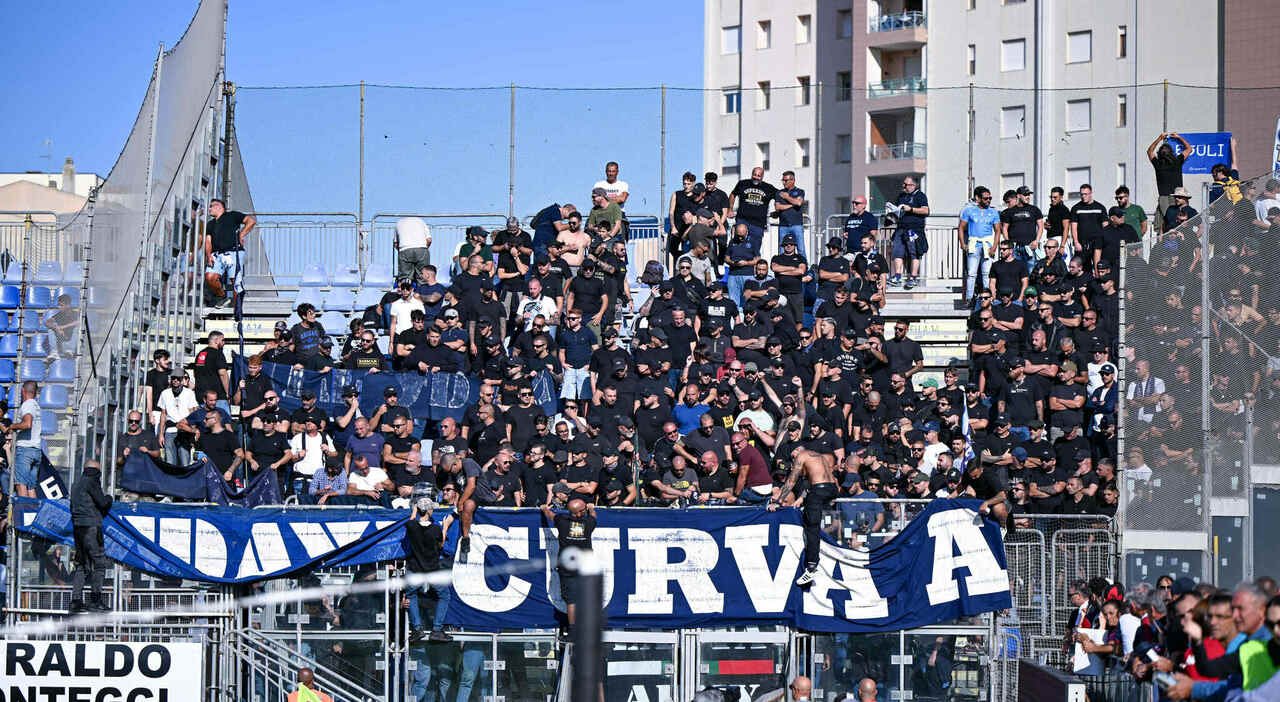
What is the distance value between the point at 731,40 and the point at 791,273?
196 feet

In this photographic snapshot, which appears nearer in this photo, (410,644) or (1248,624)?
(1248,624)

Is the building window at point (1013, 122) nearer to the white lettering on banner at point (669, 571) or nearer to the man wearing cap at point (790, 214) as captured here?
the man wearing cap at point (790, 214)

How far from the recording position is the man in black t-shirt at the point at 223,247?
23719mm

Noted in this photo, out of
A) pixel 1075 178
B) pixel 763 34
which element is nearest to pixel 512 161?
pixel 1075 178

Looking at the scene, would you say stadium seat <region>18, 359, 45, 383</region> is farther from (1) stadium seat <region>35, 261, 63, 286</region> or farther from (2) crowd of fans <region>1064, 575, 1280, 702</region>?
(2) crowd of fans <region>1064, 575, 1280, 702</region>

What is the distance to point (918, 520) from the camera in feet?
57.6

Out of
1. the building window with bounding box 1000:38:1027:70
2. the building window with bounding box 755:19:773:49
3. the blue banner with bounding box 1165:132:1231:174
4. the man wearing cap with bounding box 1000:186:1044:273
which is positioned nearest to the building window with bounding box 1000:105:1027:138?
the blue banner with bounding box 1165:132:1231:174

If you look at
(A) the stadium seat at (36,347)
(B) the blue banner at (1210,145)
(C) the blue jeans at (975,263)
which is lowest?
(A) the stadium seat at (36,347)

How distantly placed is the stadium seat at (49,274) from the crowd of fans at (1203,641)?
1497 cm

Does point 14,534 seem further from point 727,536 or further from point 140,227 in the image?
point 727,536

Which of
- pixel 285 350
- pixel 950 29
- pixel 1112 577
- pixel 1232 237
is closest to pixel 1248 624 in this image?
pixel 1232 237

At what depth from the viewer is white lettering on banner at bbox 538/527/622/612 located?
56.4ft

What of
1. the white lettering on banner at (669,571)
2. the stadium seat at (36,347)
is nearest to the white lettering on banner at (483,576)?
the white lettering on banner at (669,571)

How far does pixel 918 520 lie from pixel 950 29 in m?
55.6
